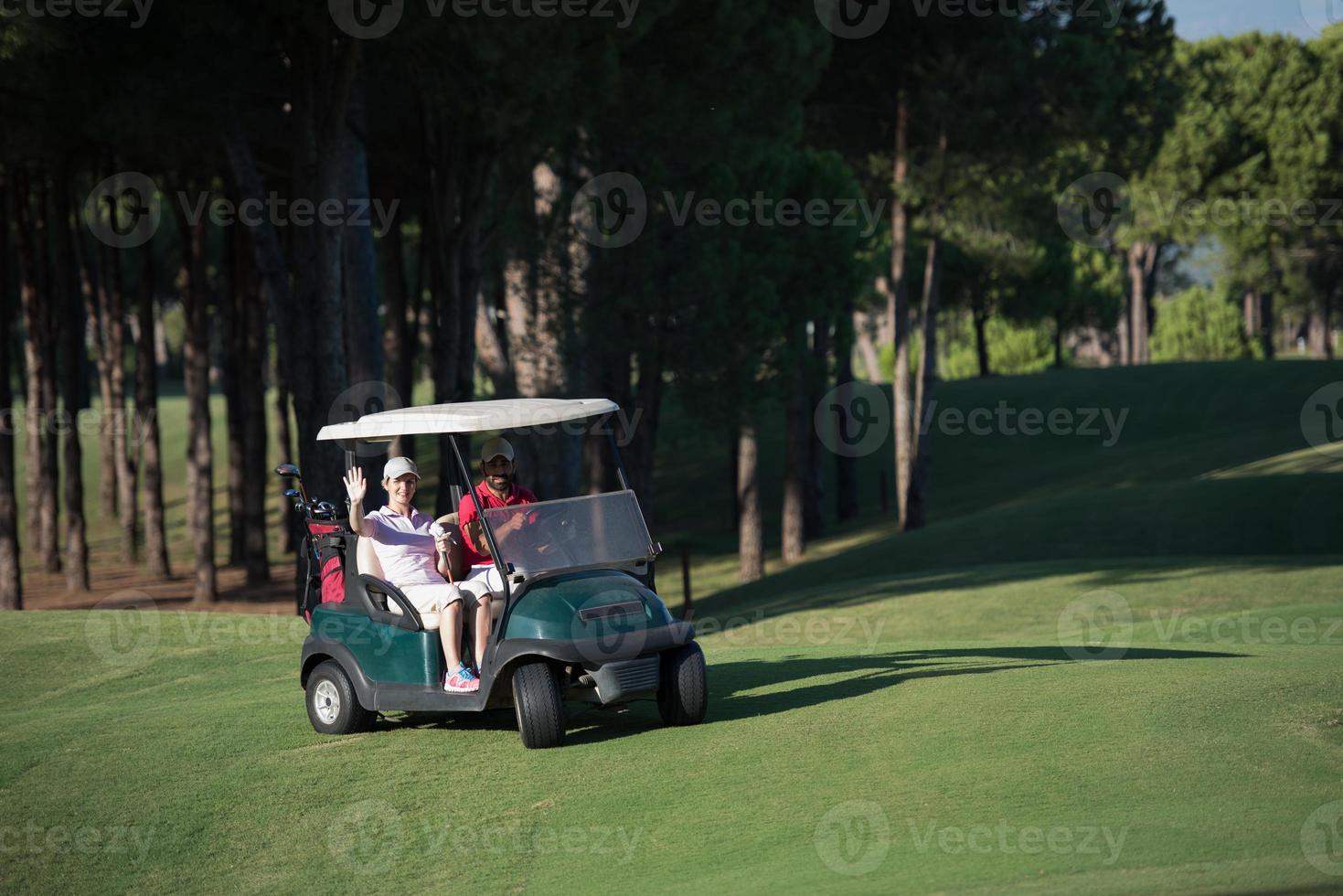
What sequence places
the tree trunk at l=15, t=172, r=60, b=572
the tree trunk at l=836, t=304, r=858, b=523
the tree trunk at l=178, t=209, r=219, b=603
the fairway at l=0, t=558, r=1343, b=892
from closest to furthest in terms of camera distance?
the fairway at l=0, t=558, r=1343, b=892
the tree trunk at l=178, t=209, r=219, b=603
the tree trunk at l=15, t=172, r=60, b=572
the tree trunk at l=836, t=304, r=858, b=523

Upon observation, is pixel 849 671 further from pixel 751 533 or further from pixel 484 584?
pixel 751 533

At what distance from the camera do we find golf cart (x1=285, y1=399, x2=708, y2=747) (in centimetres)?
811

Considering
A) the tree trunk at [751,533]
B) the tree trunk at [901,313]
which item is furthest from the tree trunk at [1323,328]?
the tree trunk at [751,533]

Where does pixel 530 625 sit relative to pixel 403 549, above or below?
below

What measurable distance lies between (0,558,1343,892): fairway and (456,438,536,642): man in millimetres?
960

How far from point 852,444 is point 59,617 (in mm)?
26228

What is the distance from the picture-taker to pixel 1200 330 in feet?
245

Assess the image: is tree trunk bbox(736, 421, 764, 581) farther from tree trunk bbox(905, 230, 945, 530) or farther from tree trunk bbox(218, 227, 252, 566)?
tree trunk bbox(218, 227, 252, 566)

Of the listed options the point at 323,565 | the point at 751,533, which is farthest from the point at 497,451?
the point at 751,533

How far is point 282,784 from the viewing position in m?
7.83

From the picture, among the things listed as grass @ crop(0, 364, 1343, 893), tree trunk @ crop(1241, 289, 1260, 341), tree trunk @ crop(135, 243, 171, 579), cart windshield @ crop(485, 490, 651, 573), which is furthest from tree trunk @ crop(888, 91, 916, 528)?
tree trunk @ crop(1241, 289, 1260, 341)

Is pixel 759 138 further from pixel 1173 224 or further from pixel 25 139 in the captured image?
pixel 1173 224

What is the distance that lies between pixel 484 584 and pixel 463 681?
1.96 ft

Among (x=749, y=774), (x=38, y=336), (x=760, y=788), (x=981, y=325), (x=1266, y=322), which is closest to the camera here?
(x=760, y=788)
